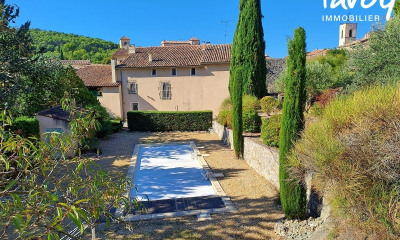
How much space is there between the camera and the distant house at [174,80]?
24.3 metres

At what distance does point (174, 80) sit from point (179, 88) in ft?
3.12

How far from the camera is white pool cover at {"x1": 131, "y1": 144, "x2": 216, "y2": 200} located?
805 centimetres

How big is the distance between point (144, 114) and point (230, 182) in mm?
12161

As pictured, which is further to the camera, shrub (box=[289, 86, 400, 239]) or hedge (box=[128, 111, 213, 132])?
hedge (box=[128, 111, 213, 132])

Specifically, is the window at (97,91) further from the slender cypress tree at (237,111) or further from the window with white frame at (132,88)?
the slender cypress tree at (237,111)

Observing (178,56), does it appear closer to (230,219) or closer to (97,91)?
(97,91)

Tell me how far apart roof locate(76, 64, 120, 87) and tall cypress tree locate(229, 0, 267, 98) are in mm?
13008

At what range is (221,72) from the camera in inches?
950

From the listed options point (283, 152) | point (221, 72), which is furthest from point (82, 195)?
point (221, 72)

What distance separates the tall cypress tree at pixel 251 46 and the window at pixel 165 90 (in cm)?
829

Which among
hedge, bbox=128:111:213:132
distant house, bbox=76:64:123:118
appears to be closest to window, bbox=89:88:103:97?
distant house, bbox=76:64:123:118

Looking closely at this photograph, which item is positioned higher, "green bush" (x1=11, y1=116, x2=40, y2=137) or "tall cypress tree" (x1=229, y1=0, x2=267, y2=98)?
"tall cypress tree" (x1=229, y1=0, x2=267, y2=98)

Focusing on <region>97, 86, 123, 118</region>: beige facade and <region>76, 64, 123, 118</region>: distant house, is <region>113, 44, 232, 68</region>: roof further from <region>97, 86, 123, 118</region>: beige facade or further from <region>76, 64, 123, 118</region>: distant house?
<region>97, 86, 123, 118</region>: beige facade

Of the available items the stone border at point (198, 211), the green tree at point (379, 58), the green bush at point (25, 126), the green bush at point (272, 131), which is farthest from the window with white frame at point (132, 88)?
the green tree at point (379, 58)
